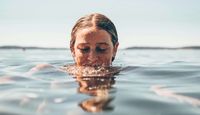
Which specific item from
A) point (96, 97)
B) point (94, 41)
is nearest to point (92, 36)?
point (94, 41)

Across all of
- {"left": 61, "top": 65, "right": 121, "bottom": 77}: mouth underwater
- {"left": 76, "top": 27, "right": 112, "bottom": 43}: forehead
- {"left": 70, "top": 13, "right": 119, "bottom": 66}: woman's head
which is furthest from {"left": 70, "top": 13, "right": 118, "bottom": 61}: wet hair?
{"left": 61, "top": 65, "right": 121, "bottom": 77}: mouth underwater

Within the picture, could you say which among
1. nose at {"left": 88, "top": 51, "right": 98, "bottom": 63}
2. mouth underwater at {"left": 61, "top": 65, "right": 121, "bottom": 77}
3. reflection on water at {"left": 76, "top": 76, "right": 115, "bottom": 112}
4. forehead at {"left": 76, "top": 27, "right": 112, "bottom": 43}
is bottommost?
mouth underwater at {"left": 61, "top": 65, "right": 121, "bottom": 77}

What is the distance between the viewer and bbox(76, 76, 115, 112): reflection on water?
145 inches

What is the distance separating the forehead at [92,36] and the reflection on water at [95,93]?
0.78 m

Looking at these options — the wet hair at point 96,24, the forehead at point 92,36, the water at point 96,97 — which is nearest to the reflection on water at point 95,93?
the water at point 96,97

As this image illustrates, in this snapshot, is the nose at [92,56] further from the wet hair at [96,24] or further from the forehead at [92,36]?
the wet hair at [96,24]

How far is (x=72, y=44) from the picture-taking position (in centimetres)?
749

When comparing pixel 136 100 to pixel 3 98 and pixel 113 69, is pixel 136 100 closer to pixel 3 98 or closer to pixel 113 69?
pixel 3 98

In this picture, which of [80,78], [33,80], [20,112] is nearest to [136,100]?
[20,112]

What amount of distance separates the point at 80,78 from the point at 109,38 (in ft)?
3.96

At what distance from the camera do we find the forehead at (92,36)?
6590 millimetres

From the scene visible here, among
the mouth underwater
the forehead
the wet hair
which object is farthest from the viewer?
the wet hair

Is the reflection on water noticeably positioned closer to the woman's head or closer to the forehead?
the woman's head

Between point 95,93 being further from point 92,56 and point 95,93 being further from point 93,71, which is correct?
point 92,56
